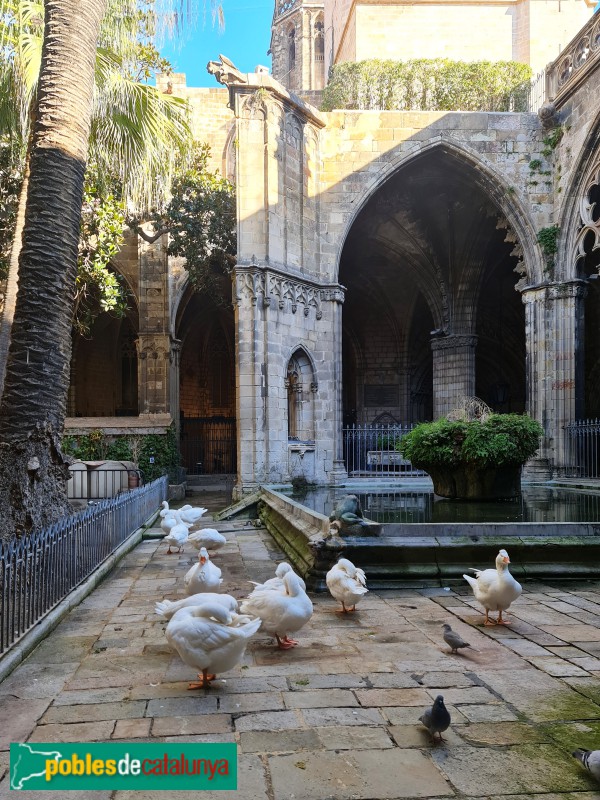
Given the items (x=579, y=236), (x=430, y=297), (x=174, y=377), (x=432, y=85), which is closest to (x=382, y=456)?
(x=430, y=297)

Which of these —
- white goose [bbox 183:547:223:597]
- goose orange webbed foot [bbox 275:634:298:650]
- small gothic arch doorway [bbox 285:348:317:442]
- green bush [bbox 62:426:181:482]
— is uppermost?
small gothic arch doorway [bbox 285:348:317:442]

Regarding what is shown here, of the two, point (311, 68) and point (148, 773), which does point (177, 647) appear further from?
point (311, 68)

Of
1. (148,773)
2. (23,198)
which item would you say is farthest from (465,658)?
(23,198)

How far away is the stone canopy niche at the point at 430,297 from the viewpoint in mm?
19625

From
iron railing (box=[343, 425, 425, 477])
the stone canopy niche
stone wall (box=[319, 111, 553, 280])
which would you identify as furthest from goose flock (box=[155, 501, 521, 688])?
the stone canopy niche

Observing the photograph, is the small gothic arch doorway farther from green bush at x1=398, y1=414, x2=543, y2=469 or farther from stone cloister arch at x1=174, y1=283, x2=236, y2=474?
stone cloister arch at x1=174, y1=283, x2=236, y2=474

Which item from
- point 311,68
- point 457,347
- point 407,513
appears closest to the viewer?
point 407,513

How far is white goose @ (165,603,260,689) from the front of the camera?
353cm

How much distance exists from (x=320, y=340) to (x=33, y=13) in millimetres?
9252

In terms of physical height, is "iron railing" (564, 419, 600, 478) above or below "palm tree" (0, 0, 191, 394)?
below

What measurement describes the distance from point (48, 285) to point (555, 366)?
41.6 feet

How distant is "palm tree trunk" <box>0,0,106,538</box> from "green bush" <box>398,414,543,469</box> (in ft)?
16.2

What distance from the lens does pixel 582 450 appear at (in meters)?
15.0

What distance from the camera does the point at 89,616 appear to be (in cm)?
544
